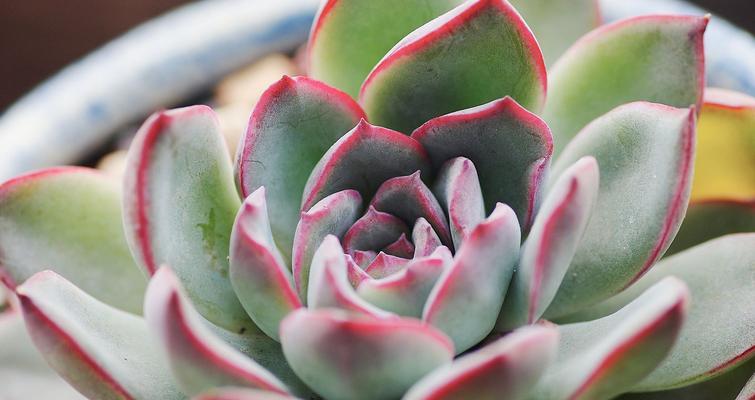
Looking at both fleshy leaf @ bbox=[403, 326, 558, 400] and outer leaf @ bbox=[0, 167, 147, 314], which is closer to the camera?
fleshy leaf @ bbox=[403, 326, 558, 400]

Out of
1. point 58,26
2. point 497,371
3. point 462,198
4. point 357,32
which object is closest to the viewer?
point 497,371

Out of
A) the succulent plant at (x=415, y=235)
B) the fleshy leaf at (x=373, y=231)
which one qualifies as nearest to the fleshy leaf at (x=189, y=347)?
the succulent plant at (x=415, y=235)

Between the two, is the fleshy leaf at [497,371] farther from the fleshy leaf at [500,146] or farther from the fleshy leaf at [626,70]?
the fleshy leaf at [626,70]

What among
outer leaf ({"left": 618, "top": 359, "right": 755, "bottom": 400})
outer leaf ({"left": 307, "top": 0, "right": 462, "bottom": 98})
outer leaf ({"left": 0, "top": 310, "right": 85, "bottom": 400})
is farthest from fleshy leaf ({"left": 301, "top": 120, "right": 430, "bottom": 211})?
outer leaf ({"left": 0, "top": 310, "right": 85, "bottom": 400})

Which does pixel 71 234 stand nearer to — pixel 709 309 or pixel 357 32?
pixel 357 32

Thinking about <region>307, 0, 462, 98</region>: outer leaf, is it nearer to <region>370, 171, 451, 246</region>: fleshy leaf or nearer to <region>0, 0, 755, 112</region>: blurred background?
<region>370, 171, 451, 246</region>: fleshy leaf

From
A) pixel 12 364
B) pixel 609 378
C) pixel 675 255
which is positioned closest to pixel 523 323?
pixel 609 378

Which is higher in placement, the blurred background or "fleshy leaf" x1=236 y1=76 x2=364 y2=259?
the blurred background

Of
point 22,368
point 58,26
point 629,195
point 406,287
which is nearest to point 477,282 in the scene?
point 406,287
